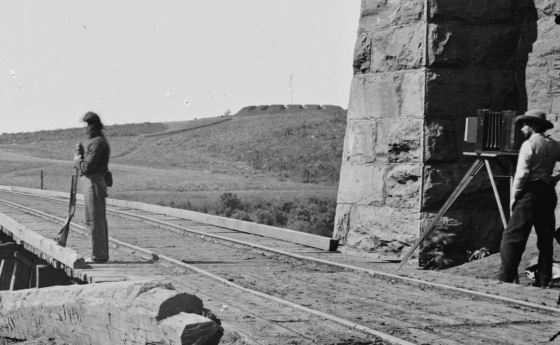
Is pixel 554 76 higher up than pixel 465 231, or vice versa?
pixel 554 76

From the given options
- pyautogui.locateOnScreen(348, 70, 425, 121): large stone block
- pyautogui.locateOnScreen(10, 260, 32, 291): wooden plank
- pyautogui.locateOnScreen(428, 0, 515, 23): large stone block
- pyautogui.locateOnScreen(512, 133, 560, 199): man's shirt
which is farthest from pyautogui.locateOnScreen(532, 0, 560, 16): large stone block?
pyautogui.locateOnScreen(10, 260, 32, 291): wooden plank

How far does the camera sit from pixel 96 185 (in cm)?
1163

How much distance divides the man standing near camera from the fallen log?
4.55 m

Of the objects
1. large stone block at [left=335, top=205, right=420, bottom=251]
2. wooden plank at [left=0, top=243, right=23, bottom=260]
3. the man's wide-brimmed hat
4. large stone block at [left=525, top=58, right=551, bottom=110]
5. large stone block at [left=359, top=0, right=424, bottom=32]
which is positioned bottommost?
wooden plank at [left=0, top=243, right=23, bottom=260]

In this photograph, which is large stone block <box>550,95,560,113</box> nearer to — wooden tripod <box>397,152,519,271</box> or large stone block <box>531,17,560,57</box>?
large stone block <box>531,17,560,57</box>

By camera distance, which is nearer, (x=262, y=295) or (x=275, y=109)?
(x=262, y=295)

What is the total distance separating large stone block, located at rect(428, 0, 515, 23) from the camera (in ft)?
38.7

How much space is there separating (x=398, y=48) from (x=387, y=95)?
66 cm

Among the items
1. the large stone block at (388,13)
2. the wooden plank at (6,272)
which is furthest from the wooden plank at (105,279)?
the wooden plank at (6,272)

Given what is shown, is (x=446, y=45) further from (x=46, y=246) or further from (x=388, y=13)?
(x=46, y=246)

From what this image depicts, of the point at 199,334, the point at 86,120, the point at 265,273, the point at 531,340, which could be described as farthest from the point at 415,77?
the point at 199,334

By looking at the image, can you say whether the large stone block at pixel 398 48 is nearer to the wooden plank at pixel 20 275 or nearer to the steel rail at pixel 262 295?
the steel rail at pixel 262 295

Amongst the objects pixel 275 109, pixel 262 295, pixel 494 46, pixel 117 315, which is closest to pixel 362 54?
pixel 494 46

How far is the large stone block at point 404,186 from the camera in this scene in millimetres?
11844
